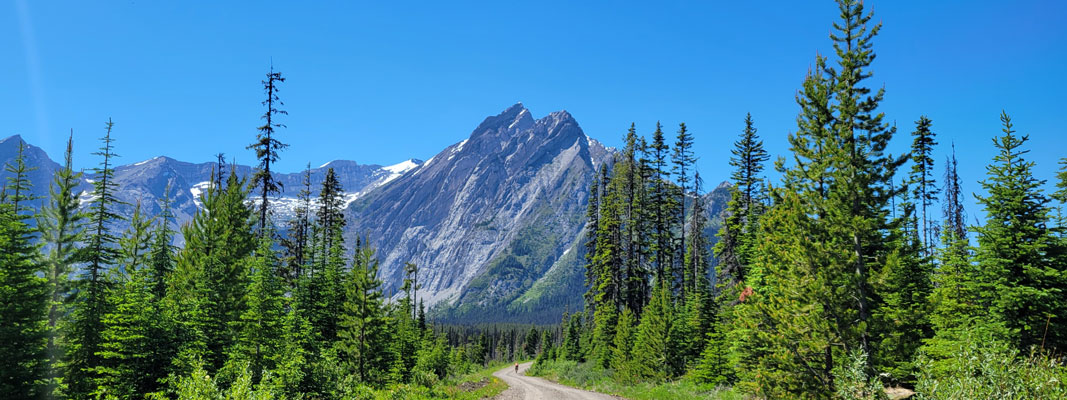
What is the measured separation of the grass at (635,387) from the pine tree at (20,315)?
2304 centimetres

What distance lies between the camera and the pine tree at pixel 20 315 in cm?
1243

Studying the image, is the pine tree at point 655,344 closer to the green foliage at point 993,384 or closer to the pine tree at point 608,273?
the pine tree at point 608,273

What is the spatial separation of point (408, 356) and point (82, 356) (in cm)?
2722

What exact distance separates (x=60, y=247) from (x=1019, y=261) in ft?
102

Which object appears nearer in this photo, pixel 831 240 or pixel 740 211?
pixel 831 240

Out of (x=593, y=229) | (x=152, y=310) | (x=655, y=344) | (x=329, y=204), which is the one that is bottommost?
(x=655, y=344)

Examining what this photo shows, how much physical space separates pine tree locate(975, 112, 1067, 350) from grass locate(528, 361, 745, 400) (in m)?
10.2

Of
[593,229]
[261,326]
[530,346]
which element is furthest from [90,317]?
[530,346]

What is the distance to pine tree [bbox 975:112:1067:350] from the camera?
16.2 m

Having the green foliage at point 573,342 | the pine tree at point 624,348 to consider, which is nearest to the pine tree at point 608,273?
the pine tree at point 624,348

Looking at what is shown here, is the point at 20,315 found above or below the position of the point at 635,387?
above

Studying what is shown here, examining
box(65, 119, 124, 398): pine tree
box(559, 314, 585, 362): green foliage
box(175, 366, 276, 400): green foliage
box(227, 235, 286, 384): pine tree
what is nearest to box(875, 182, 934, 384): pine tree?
box(175, 366, 276, 400): green foliage

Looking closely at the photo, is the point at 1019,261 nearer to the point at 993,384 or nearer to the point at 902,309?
the point at 902,309

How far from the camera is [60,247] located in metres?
16.7
